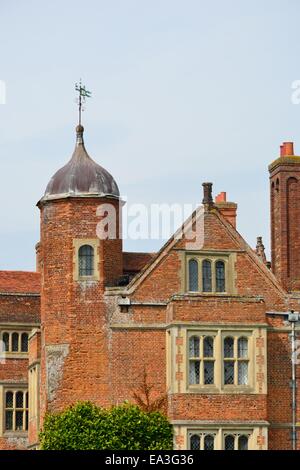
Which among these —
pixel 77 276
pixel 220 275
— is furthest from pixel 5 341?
pixel 220 275

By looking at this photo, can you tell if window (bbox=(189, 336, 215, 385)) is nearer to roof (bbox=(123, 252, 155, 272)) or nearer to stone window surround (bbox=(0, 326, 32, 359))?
roof (bbox=(123, 252, 155, 272))

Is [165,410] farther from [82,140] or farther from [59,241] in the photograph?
[82,140]

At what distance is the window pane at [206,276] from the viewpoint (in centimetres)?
4869

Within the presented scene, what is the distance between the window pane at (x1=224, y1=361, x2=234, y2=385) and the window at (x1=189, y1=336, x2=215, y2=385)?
16.1 inches

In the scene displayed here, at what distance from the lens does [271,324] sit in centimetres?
4891

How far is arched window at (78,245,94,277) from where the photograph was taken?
48.6 metres

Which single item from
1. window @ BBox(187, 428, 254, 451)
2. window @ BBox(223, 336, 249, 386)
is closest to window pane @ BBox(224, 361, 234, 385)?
window @ BBox(223, 336, 249, 386)

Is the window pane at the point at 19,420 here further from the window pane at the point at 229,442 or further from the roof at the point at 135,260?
the window pane at the point at 229,442

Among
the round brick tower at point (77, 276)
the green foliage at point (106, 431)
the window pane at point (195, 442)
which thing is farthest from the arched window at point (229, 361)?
the round brick tower at point (77, 276)

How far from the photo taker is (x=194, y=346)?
46.9m

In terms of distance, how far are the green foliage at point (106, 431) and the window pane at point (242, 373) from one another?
3.00 m

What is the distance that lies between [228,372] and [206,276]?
11.5 ft
